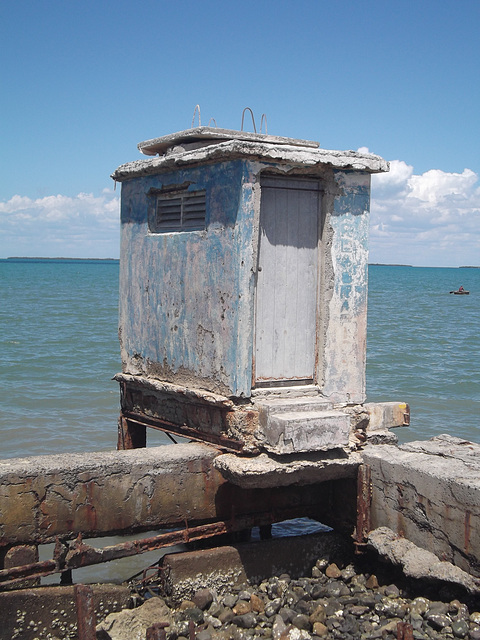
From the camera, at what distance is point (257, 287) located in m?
6.18

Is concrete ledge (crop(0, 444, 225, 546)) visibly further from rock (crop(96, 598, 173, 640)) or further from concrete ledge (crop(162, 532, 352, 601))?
rock (crop(96, 598, 173, 640))

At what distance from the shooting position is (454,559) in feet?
17.2

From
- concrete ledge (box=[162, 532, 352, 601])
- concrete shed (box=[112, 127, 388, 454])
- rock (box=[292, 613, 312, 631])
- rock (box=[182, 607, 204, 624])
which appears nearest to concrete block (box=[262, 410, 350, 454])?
concrete shed (box=[112, 127, 388, 454])

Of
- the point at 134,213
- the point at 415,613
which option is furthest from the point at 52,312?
the point at 415,613

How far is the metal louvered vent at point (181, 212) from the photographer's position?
21.1 ft

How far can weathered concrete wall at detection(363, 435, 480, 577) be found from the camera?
16.8ft

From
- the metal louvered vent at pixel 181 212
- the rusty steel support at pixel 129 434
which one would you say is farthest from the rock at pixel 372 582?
the metal louvered vent at pixel 181 212

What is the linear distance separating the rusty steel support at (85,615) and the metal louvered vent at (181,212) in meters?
3.18

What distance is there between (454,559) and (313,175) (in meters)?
3.31

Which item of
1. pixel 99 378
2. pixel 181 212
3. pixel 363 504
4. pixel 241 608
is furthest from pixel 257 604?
pixel 99 378

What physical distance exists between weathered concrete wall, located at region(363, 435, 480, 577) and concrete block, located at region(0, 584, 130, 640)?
8.27 feet

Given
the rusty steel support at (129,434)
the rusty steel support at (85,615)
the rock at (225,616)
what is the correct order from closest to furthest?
the rusty steel support at (85,615) → the rock at (225,616) → the rusty steel support at (129,434)

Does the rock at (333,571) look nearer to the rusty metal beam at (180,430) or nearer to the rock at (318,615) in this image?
the rock at (318,615)

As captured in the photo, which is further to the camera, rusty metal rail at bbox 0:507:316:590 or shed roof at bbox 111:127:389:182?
shed roof at bbox 111:127:389:182
